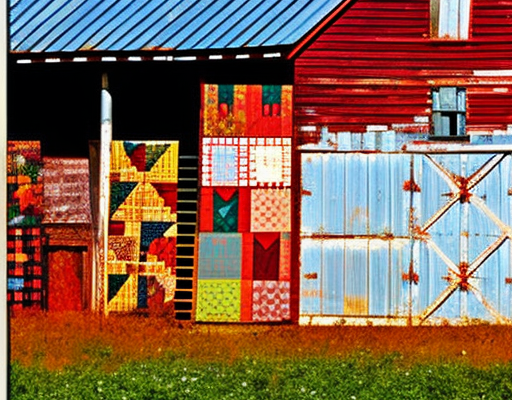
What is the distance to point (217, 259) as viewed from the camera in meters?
16.6

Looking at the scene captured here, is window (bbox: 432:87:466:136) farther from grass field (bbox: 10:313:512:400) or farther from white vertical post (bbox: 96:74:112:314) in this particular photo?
white vertical post (bbox: 96:74:112:314)

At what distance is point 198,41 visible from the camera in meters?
16.8

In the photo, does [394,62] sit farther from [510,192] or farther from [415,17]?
[510,192]

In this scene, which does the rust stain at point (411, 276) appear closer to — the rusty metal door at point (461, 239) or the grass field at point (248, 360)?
the rusty metal door at point (461, 239)

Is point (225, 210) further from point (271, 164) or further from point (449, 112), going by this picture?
point (449, 112)

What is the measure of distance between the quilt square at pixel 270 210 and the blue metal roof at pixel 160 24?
195 cm

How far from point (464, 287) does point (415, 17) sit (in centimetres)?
360

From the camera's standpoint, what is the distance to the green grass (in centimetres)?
1507

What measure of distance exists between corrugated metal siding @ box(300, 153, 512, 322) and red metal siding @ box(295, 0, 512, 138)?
0.57 m

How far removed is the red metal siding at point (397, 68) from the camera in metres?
16.7

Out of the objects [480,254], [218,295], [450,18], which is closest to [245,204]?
[218,295]

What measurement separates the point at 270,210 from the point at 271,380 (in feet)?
8.05

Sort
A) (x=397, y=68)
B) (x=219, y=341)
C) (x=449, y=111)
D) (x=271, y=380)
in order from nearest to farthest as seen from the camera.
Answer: (x=271, y=380), (x=219, y=341), (x=397, y=68), (x=449, y=111)

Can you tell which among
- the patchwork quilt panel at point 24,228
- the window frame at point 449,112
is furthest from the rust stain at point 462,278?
the patchwork quilt panel at point 24,228
